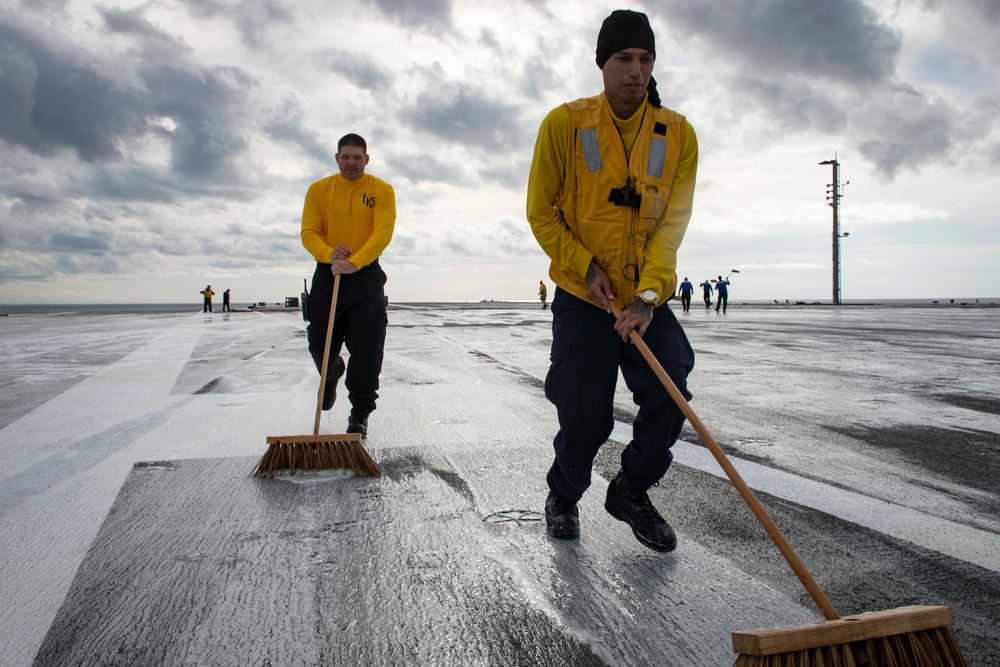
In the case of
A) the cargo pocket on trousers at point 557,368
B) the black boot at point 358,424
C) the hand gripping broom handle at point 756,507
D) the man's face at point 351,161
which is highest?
the man's face at point 351,161

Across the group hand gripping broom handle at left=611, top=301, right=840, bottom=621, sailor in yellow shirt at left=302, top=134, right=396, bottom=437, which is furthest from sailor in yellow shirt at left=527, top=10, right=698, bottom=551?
sailor in yellow shirt at left=302, top=134, right=396, bottom=437

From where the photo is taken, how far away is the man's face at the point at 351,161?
436 centimetres

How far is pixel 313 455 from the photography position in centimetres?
342

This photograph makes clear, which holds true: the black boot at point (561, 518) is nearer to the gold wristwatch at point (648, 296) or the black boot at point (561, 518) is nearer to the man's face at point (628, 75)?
the gold wristwatch at point (648, 296)

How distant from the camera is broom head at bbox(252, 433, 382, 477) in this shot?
131 inches

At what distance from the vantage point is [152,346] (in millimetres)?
11195

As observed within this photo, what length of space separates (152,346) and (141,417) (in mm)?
7228

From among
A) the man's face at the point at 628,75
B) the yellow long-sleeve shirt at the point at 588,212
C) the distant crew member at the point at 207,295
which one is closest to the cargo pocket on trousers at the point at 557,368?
the yellow long-sleeve shirt at the point at 588,212

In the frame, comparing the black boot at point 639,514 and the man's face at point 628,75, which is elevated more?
the man's face at point 628,75

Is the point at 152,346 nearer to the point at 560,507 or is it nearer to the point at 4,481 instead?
the point at 4,481

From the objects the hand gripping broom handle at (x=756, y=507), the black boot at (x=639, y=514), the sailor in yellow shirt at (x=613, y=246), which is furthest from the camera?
the sailor in yellow shirt at (x=613, y=246)

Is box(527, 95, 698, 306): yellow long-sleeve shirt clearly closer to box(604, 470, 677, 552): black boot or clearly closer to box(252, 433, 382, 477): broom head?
box(604, 470, 677, 552): black boot

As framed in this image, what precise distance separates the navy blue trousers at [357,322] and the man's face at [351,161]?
2.05 feet

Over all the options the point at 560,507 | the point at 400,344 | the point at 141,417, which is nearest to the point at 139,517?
the point at 560,507
